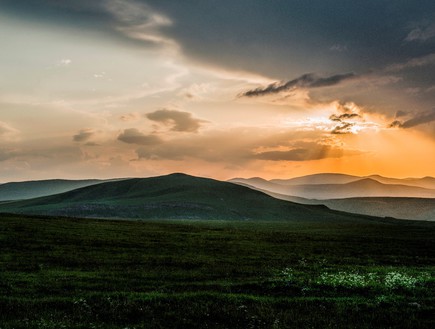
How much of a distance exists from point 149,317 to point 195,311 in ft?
7.40

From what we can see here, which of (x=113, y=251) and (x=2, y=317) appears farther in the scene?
(x=113, y=251)

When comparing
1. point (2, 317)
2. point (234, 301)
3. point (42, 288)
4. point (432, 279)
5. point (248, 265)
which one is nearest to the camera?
point (2, 317)

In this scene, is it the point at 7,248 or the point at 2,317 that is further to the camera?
the point at 7,248

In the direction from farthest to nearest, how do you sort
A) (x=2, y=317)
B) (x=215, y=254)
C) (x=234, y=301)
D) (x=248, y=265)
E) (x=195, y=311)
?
1. (x=215, y=254)
2. (x=248, y=265)
3. (x=234, y=301)
4. (x=195, y=311)
5. (x=2, y=317)

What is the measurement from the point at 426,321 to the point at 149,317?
12985 millimetres

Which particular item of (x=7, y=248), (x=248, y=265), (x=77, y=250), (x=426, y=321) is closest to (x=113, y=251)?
(x=77, y=250)

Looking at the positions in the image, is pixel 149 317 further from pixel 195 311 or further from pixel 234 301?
pixel 234 301

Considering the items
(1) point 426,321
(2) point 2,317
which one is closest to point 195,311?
(2) point 2,317

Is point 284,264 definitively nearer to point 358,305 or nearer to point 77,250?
point 358,305

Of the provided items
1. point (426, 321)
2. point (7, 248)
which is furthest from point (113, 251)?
point (426, 321)

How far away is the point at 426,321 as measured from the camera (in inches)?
740

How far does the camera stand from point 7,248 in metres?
47.2

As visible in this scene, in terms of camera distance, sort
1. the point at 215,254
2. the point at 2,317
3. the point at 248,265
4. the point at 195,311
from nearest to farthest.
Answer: the point at 2,317
the point at 195,311
the point at 248,265
the point at 215,254

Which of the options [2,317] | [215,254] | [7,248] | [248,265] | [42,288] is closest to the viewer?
[2,317]
